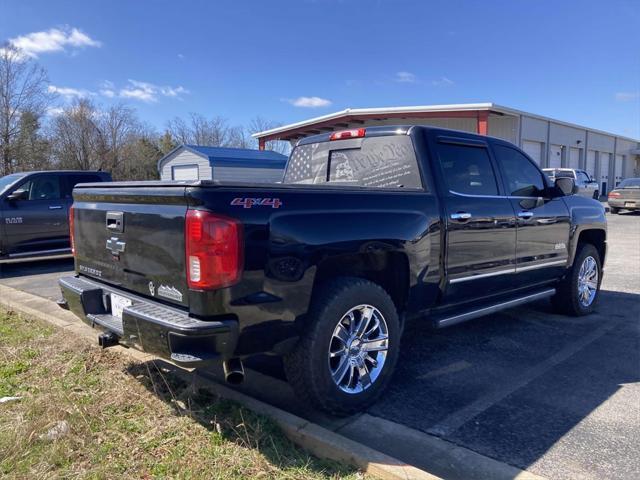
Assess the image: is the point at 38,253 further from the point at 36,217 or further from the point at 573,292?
the point at 573,292

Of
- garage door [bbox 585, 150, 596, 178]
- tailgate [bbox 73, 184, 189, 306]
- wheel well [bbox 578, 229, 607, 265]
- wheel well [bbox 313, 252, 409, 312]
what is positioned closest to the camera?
tailgate [bbox 73, 184, 189, 306]

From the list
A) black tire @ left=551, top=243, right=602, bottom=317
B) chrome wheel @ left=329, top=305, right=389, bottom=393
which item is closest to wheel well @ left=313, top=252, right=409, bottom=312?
chrome wheel @ left=329, top=305, right=389, bottom=393

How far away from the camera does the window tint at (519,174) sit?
4.94 meters

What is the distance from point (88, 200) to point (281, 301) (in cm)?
184

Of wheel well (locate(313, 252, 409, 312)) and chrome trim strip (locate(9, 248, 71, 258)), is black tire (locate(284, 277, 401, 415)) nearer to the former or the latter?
wheel well (locate(313, 252, 409, 312))

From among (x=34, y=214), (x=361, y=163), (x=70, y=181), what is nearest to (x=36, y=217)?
(x=34, y=214)

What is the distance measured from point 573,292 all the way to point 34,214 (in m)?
9.09

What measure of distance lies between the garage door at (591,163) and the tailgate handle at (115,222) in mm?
37385

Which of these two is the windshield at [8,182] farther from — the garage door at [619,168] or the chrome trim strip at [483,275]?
the garage door at [619,168]

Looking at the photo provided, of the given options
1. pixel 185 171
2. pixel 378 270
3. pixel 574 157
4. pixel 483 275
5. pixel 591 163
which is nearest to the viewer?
pixel 378 270

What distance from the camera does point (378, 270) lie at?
12.3 ft

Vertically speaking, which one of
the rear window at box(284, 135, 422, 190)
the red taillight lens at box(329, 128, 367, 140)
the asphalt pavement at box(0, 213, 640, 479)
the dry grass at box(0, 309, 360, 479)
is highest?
the red taillight lens at box(329, 128, 367, 140)

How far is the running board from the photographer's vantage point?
4.05 metres

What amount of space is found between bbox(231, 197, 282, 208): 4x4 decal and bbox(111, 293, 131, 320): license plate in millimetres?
1088
